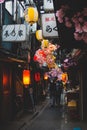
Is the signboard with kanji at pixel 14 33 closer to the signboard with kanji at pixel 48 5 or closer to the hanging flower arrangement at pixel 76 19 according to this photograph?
the signboard with kanji at pixel 48 5

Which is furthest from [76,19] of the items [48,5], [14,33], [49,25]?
[14,33]

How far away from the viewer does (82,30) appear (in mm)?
7469

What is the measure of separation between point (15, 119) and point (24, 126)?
3.09 meters

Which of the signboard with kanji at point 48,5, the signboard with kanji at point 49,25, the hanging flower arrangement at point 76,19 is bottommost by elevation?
the hanging flower arrangement at point 76,19

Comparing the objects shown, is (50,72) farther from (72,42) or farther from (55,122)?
(72,42)

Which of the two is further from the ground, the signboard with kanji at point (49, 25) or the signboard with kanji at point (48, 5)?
the signboard with kanji at point (48, 5)

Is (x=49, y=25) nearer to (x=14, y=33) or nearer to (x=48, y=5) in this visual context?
(x=48, y=5)

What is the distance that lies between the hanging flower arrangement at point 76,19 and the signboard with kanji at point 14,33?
12785mm

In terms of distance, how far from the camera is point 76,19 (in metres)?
7.65

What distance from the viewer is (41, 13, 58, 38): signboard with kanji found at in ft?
58.2

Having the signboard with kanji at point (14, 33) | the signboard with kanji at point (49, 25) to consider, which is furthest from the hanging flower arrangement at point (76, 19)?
the signboard with kanji at point (14, 33)

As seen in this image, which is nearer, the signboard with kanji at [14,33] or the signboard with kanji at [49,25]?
the signboard with kanji at [49,25]

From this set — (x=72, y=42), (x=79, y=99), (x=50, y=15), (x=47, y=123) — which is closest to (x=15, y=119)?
(x=47, y=123)

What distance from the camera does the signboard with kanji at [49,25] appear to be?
58.2 ft
